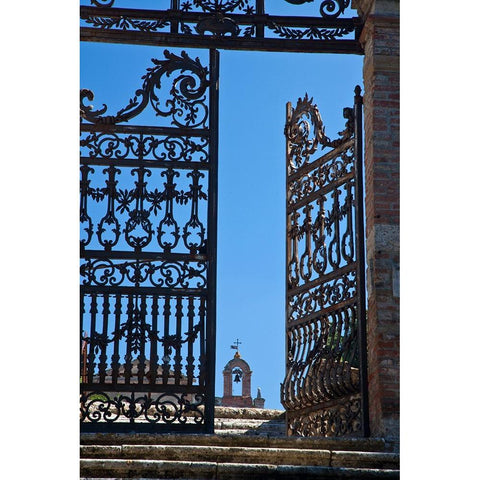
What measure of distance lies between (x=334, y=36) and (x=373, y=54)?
27.0 inches

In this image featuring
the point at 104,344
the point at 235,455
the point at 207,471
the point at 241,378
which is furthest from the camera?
the point at 241,378

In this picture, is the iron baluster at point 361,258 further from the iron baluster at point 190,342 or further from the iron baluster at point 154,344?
the iron baluster at point 154,344

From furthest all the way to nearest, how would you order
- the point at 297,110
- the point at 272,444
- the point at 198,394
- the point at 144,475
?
the point at 297,110
the point at 198,394
the point at 272,444
the point at 144,475

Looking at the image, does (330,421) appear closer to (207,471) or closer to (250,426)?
Result: (250,426)

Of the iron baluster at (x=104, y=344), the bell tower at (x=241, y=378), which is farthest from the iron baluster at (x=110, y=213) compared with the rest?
the bell tower at (x=241, y=378)

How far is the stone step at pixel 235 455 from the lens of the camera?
6.45 m

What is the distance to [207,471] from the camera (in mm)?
6098

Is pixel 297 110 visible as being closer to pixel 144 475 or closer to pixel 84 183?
pixel 84 183

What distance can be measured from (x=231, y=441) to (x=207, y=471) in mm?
1143

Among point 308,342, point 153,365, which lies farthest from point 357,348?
point 153,365

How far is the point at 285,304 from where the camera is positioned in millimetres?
9883


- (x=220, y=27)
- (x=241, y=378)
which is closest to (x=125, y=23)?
(x=220, y=27)

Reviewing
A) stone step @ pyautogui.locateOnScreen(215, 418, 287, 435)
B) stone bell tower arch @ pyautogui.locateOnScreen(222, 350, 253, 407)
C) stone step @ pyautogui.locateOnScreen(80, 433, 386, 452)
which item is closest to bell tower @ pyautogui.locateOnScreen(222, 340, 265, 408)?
stone bell tower arch @ pyautogui.locateOnScreen(222, 350, 253, 407)

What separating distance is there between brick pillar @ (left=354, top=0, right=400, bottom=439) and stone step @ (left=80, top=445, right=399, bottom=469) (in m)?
1.69
